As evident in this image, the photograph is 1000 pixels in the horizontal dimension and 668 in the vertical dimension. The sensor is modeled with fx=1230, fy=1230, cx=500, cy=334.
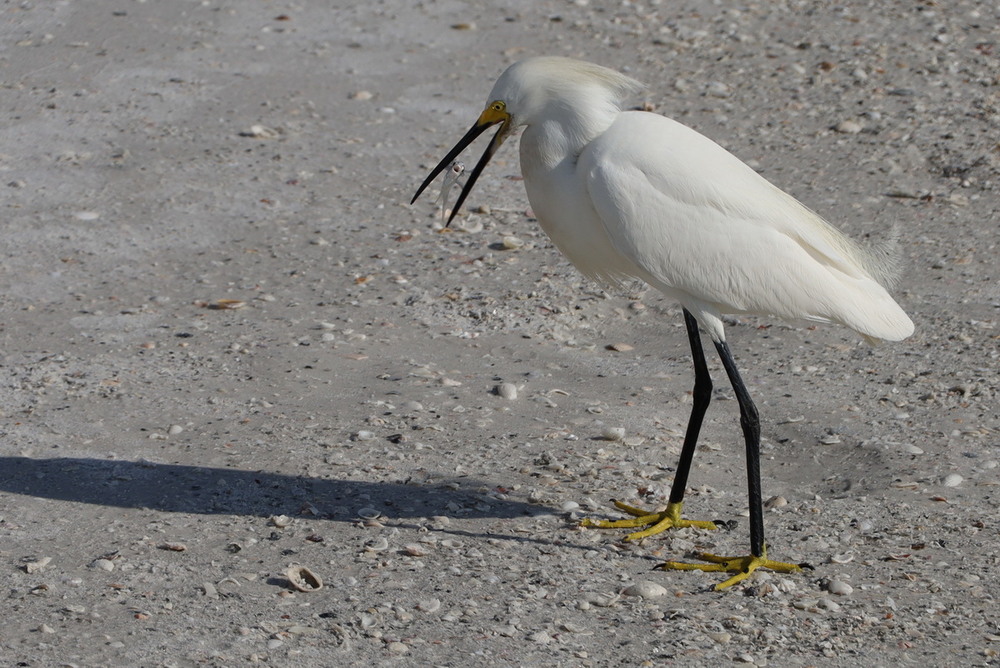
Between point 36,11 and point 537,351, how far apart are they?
246 inches

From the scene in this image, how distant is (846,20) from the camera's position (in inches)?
409

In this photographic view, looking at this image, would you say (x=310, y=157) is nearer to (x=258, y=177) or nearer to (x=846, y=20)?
(x=258, y=177)

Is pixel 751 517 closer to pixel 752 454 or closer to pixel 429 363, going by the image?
pixel 752 454

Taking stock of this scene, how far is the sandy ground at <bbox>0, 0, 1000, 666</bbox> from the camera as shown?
4.07 meters

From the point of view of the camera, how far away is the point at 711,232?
4.34m

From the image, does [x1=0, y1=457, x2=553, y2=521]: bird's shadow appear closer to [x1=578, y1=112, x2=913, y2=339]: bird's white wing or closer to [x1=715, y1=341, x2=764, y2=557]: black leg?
[x1=715, y1=341, x2=764, y2=557]: black leg

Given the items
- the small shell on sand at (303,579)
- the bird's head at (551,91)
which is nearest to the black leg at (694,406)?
the bird's head at (551,91)

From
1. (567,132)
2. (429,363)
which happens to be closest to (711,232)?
(567,132)

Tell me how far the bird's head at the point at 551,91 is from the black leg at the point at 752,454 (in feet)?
3.19

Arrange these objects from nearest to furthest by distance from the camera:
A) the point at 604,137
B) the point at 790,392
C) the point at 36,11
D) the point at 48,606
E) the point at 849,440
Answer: the point at 48,606
the point at 604,137
the point at 849,440
the point at 790,392
the point at 36,11

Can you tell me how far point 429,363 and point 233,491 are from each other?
4.71ft

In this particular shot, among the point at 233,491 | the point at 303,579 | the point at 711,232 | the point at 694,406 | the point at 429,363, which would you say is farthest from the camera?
the point at 429,363

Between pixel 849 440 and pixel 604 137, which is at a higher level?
pixel 604 137

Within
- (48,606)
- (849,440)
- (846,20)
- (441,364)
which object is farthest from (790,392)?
(846,20)
